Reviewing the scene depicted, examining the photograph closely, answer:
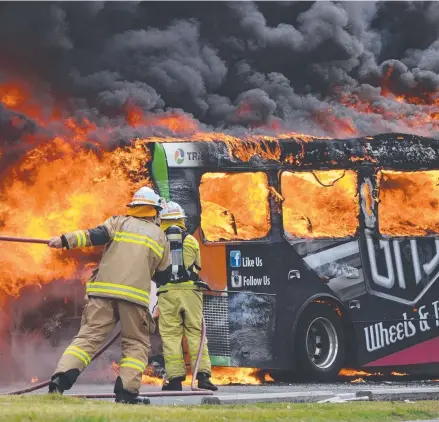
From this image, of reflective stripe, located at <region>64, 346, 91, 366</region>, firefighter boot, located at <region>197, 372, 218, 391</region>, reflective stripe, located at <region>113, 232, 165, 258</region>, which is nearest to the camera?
reflective stripe, located at <region>64, 346, 91, 366</region>

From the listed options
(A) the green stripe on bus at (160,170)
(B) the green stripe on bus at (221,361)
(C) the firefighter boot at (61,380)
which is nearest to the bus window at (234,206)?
(A) the green stripe on bus at (160,170)

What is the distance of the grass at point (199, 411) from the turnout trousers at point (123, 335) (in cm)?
45

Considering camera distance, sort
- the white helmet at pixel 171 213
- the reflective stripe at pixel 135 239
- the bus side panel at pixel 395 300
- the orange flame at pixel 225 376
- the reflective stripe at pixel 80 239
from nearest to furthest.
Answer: the reflective stripe at pixel 80 239 → the reflective stripe at pixel 135 239 → the white helmet at pixel 171 213 → the orange flame at pixel 225 376 → the bus side panel at pixel 395 300

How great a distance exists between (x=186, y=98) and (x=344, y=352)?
859 centimetres

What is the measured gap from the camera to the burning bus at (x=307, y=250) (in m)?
13.1

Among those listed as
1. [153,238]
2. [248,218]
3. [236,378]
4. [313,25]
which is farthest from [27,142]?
[313,25]

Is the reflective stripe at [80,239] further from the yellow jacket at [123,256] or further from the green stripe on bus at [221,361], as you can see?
the green stripe on bus at [221,361]

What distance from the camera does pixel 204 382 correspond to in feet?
36.7

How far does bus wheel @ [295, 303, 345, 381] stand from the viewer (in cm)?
1359

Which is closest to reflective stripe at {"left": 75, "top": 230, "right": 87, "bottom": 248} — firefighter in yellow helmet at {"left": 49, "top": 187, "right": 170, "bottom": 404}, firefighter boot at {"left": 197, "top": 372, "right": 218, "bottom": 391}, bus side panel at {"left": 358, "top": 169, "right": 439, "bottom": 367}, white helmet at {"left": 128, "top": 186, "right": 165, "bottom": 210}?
firefighter in yellow helmet at {"left": 49, "top": 187, "right": 170, "bottom": 404}

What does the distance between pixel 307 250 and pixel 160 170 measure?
1.94m

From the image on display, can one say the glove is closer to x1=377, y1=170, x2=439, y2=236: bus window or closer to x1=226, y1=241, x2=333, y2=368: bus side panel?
x1=226, y1=241, x2=333, y2=368: bus side panel

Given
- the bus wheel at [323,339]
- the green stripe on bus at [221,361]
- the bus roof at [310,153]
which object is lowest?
the green stripe on bus at [221,361]

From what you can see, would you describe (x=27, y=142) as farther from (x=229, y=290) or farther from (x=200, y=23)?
(x=200, y=23)
